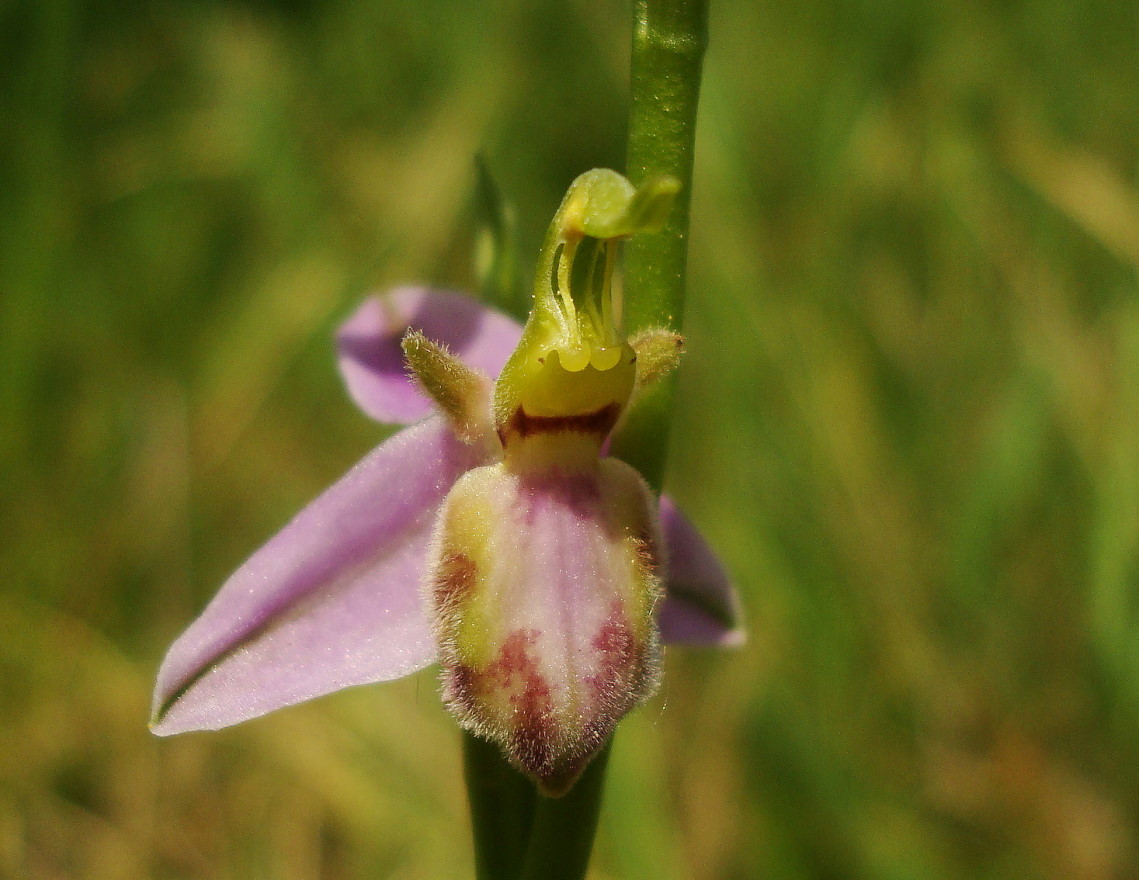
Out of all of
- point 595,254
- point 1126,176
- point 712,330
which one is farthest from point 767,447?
point 595,254

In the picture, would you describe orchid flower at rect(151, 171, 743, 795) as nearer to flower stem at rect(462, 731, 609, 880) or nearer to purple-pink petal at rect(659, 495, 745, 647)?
flower stem at rect(462, 731, 609, 880)

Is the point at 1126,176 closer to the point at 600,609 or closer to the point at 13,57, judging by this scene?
the point at 600,609

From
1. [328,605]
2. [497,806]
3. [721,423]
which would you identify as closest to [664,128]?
[328,605]

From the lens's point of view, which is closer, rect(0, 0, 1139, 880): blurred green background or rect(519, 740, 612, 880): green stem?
rect(519, 740, 612, 880): green stem

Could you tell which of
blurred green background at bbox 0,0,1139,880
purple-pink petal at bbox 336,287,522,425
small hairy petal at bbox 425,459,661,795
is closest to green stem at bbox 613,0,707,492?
small hairy petal at bbox 425,459,661,795

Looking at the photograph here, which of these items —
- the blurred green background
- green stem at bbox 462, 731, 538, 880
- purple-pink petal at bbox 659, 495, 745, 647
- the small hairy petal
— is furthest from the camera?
the blurred green background

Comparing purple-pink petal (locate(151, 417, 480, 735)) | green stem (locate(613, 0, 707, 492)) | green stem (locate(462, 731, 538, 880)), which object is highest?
green stem (locate(613, 0, 707, 492))

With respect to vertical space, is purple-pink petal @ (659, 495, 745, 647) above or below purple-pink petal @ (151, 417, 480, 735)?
below
